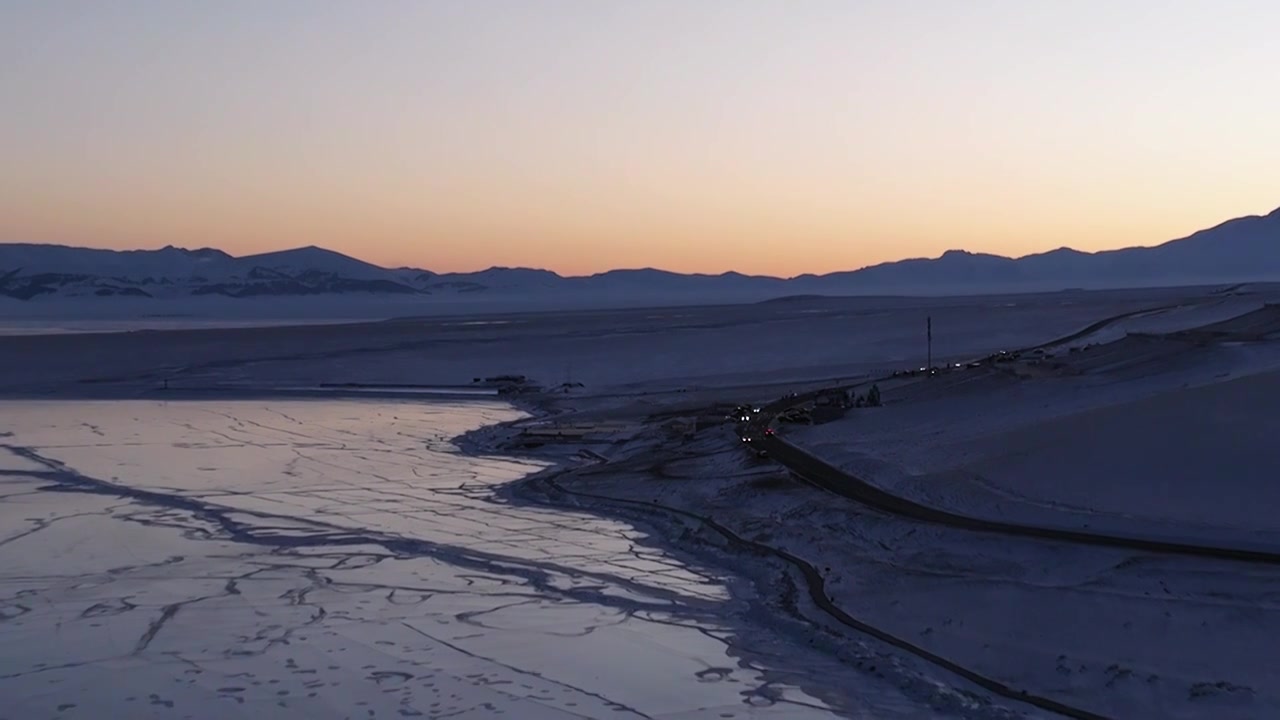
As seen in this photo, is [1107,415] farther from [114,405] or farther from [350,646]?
[114,405]

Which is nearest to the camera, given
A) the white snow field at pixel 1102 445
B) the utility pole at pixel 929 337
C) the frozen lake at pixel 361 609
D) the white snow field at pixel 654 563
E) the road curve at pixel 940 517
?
the frozen lake at pixel 361 609

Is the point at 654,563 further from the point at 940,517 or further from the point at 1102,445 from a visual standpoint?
the point at 1102,445

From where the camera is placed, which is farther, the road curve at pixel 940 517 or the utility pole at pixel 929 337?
the utility pole at pixel 929 337

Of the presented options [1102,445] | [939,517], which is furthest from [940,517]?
[1102,445]

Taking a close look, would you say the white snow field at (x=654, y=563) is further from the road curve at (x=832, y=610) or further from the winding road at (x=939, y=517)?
the winding road at (x=939, y=517)

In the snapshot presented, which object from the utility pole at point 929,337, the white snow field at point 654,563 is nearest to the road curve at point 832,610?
the white snow field at point 654,563

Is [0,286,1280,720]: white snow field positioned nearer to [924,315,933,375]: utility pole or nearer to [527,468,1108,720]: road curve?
[527,468,1108,720]: road curve

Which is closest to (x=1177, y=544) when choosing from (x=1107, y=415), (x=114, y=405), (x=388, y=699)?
(x=1107, y=415)
